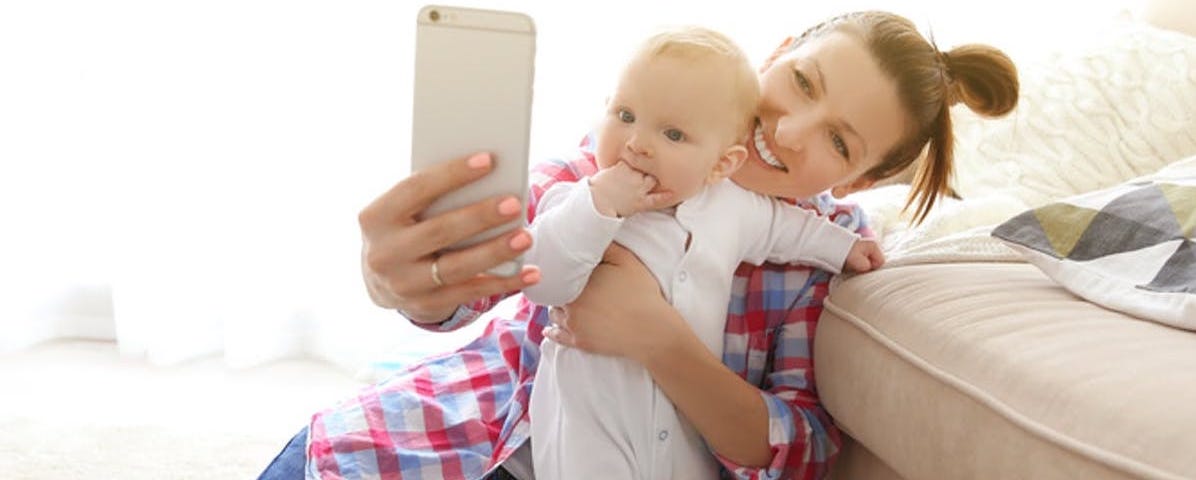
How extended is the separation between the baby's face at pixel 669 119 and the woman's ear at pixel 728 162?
0.02m

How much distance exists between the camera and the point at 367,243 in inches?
44.3

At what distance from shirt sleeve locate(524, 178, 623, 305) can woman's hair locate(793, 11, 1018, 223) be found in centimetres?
32

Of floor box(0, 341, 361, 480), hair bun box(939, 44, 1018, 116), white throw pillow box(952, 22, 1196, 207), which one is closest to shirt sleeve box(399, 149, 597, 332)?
hair bun box(939, 44, 1018, 116)

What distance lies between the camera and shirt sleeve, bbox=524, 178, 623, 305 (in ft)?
3.61

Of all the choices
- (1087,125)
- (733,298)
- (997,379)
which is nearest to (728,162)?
(733,298)

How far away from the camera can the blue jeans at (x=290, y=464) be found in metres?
1.30

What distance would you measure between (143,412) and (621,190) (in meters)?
1.48

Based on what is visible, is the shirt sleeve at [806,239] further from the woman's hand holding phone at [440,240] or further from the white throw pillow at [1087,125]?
the white throw pillow at [1087,125]

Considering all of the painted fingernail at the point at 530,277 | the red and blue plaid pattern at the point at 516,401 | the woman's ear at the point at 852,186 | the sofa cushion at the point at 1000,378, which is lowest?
the red and blue plaid pattern at the point at 516,401

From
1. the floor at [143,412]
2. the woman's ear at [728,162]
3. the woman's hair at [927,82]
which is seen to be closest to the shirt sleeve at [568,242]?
the woman's ear at [728,162]

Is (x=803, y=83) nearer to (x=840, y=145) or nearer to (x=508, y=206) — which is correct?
(x=840, y=145)

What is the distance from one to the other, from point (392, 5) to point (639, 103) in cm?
133

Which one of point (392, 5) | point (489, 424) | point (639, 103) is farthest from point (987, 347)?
point (392, 5)

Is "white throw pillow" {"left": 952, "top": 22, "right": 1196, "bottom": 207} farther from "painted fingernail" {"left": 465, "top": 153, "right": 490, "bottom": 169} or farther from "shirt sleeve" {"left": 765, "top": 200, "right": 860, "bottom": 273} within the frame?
"painted fingernail" {"left": 465, "top": 153, "right": 490, "bottom": 169}
